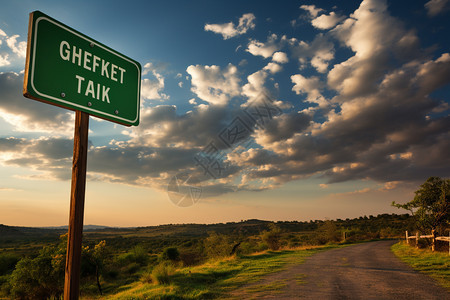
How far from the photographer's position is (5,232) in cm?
9800

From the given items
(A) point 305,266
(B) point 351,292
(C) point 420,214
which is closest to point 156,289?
(B) point 351,292

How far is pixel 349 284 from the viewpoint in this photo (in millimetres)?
9102

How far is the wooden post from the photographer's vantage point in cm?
264

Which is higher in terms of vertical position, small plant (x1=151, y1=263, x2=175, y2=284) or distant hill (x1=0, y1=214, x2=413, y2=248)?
small plant (x1=151, y1=263, x2=175, y2=284)

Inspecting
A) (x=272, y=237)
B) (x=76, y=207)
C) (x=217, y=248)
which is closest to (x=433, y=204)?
(x=272, y=237)

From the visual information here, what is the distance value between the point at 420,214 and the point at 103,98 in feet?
73.9

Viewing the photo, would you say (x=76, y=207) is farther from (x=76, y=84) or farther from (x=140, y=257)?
(x=140, y=257)

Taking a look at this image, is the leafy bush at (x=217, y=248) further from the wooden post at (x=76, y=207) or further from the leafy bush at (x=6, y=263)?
the leafy bush at (x=6, y=263)

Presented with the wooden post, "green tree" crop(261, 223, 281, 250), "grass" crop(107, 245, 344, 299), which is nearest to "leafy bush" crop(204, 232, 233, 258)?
"green tree" crop(261, 223, 281, 250)

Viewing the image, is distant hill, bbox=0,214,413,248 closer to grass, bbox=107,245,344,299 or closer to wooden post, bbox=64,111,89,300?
→ grass, bbox=107,245,344,299

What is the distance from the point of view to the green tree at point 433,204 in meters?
17.6

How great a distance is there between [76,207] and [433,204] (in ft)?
73.0

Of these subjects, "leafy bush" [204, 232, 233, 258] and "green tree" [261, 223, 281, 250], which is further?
"green tree" [261, 223, 281, 250]

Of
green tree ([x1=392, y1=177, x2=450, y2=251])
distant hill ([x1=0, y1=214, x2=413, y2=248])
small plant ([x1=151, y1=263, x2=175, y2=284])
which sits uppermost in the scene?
green tree ([x1=392, y1=177, x2=450, y2=251])
